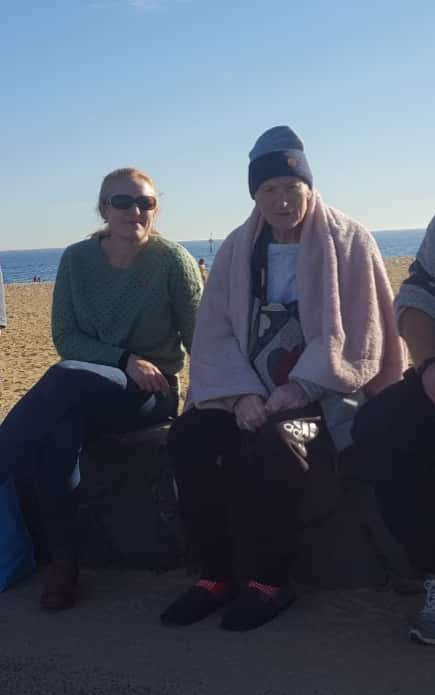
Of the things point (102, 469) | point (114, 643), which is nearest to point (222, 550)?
point (114, 643)

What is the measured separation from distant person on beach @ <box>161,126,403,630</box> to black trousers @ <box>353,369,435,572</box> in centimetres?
27

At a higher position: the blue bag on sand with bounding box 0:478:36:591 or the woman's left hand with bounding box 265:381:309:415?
the woman's left hand with bounding box 265:381:309:415

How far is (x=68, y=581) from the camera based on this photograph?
11.0 feet

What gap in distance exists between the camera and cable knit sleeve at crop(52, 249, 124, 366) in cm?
382

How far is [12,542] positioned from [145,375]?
85 cm

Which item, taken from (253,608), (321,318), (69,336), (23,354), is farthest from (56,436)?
(23,354)

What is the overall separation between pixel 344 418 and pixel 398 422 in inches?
16.3

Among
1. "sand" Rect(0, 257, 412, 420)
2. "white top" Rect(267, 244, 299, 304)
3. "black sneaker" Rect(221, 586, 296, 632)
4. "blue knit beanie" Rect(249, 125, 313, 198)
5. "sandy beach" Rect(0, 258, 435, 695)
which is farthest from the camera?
"sand" Rect(0, 257, 412, 420)

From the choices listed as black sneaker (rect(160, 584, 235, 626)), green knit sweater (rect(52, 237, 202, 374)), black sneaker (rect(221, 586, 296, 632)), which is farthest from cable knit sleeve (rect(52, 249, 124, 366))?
black sneaker (rect(221, 586, 296, 632))

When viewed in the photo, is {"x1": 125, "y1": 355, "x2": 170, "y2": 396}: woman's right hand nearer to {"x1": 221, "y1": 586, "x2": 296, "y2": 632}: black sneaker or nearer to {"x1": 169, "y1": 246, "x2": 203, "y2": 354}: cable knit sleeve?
{"x1": 169, "y1": 246, "x2": 203, "y2": 354}: cable knit sleeve

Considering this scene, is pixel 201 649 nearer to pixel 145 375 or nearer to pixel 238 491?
pixel 238 491

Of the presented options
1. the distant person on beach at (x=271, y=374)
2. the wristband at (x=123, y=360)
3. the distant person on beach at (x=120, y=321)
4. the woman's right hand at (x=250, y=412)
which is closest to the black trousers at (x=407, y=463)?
the distant person on beach at (x=271, y=374)

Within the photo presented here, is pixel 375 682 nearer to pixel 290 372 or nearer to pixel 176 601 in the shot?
pixel 176 601

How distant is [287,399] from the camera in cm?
323
